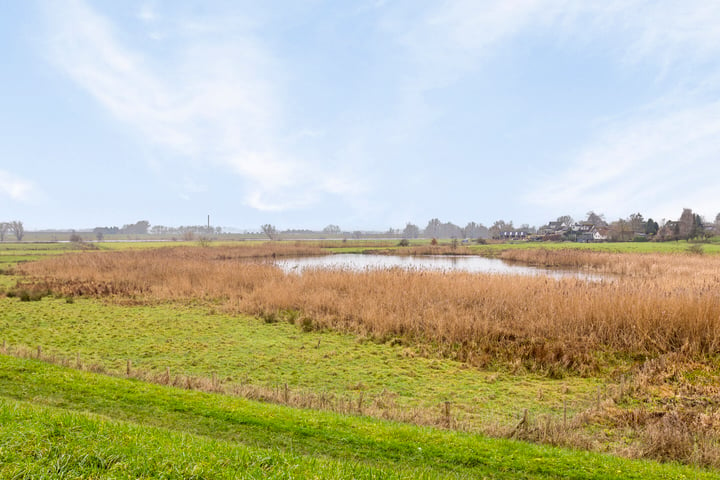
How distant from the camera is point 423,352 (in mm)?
12406

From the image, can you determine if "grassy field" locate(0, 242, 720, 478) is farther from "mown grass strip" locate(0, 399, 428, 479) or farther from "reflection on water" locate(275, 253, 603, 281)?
"reflection on water" locate(275, 253, 603, 281)

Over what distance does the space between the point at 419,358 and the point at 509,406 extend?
382 cm

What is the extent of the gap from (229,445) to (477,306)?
37.9 ft

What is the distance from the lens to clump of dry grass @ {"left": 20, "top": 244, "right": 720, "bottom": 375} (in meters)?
11.4

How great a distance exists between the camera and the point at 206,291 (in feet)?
71.7

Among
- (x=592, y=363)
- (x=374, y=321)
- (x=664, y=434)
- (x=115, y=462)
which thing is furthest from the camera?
(x=374, y=321)

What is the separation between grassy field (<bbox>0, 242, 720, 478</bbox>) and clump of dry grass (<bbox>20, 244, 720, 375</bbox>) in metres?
0.07

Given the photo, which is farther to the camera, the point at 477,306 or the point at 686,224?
the point at 686,224

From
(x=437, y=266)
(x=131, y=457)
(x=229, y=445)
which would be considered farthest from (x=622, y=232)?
(x=131, y=457)

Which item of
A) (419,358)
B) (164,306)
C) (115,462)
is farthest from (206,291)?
(115,462)

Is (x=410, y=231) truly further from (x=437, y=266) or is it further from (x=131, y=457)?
(x=131, y=457)

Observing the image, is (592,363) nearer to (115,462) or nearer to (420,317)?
(420,317)

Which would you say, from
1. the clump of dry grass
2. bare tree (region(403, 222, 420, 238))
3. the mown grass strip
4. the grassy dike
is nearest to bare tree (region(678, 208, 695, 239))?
the clump of dry grass

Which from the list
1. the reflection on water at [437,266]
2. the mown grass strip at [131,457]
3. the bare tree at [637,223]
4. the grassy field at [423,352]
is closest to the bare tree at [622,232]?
the bare tree at [637,223]
